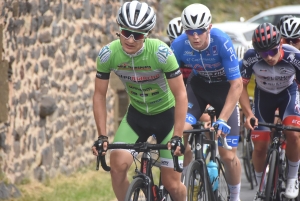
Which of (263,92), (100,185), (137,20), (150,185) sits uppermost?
(137,20)

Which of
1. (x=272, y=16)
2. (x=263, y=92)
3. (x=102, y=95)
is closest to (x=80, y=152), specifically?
(x=263, y=92)

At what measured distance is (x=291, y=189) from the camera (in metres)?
8.41

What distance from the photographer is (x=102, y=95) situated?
6.66 metres

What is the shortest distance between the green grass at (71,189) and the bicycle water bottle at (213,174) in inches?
87.0

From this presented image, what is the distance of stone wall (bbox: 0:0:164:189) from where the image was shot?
32.2 ft

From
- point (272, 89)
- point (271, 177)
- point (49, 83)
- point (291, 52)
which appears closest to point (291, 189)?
point (271, 177)

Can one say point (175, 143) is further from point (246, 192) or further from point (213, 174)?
point (246, 192)

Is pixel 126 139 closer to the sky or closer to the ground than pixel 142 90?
closer to the ground

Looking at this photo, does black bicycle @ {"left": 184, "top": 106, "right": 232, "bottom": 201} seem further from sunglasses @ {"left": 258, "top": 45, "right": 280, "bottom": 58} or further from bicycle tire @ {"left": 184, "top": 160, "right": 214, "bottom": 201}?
sunglasses @ {"left": 258, "top": 45, "right": 280, "bottom": 58}

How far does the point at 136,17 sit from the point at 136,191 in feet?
4.64

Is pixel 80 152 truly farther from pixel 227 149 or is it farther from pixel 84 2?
pixel 227 149

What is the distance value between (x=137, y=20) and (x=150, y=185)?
1359 millimetres

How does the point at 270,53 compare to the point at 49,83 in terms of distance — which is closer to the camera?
the point at 270,53

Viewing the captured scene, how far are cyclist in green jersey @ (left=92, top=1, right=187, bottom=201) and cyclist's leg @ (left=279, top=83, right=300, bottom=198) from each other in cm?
190
